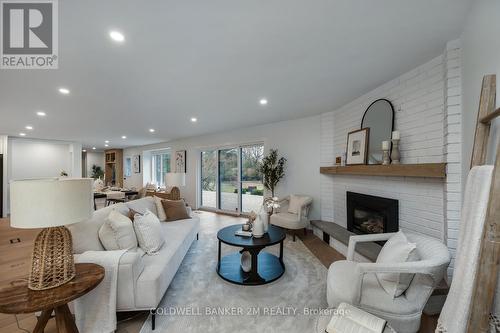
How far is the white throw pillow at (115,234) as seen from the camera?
197 cm

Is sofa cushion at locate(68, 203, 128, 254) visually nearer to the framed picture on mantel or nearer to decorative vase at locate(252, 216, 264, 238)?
decorative vase at locate(252, 216, 264, 238)

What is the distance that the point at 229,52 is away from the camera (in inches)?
75.5

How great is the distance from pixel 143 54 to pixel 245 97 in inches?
60.0

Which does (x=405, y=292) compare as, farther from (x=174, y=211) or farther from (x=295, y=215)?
(x=174, y=211)

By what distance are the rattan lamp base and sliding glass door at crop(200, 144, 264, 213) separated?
4245 millimetres

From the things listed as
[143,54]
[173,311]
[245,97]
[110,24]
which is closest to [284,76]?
[245,97]

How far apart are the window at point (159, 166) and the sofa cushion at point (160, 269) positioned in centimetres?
572

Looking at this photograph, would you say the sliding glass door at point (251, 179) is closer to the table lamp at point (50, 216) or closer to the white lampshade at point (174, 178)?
the white lampshade at point (174, 178)

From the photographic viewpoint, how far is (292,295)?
218 centimetres

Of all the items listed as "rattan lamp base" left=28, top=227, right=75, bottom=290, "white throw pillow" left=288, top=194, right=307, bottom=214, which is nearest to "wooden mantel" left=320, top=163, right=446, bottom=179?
"white throw pillow" left=288, top=194, right=307, bottom=214

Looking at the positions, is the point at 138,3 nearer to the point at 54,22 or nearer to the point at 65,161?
the point at 54,22

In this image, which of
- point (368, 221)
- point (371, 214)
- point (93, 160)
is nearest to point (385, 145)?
point (371, 214)

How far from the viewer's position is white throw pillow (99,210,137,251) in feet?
6.48

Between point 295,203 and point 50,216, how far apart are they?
11.8 feet
